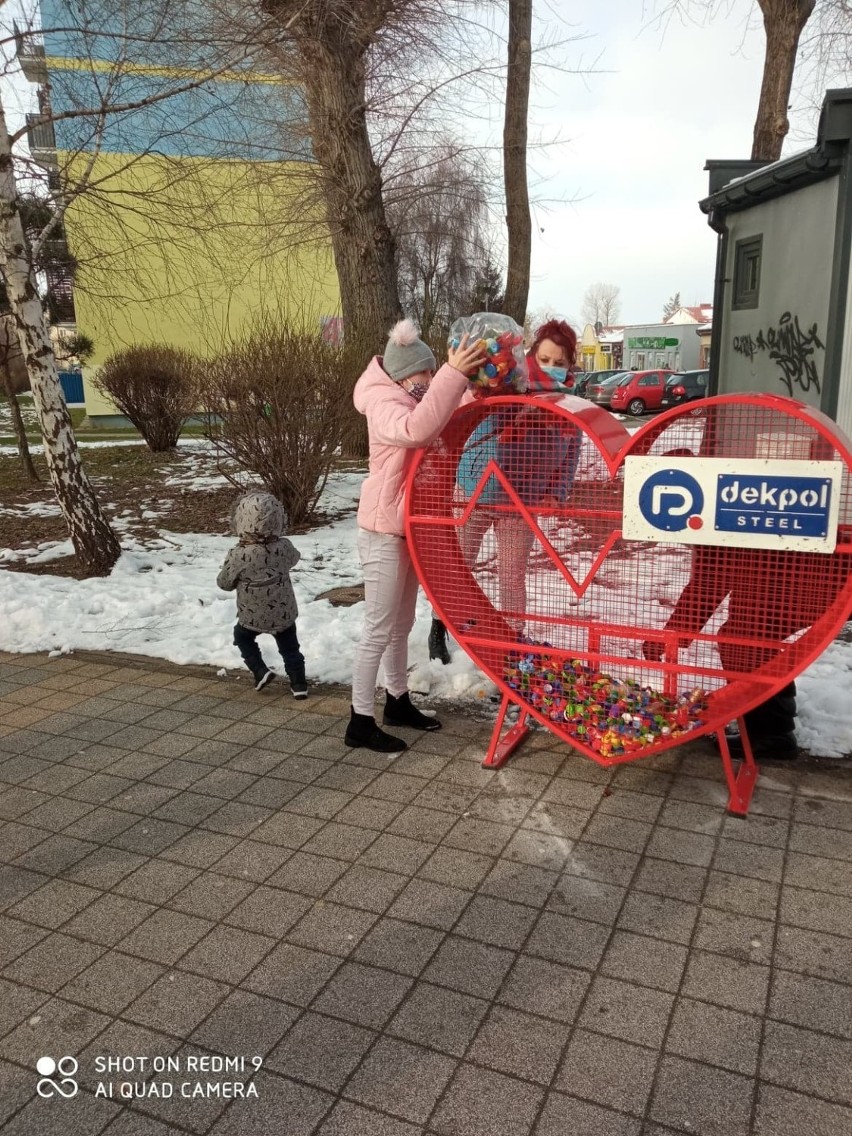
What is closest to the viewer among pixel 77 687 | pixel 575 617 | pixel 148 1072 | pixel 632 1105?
pixel 632 1105

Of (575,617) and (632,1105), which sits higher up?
(575,617)

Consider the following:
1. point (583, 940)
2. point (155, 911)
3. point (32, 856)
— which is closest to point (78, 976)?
point (155, 911)

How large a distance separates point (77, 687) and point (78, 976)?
2.54 meters

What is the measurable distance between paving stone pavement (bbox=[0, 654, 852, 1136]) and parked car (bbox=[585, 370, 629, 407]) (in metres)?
27.3

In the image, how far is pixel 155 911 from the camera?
2789 millimetres

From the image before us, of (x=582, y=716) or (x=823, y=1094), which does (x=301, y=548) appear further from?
(x=823, y=1094)

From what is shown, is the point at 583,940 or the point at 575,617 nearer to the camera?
the point at 583,940

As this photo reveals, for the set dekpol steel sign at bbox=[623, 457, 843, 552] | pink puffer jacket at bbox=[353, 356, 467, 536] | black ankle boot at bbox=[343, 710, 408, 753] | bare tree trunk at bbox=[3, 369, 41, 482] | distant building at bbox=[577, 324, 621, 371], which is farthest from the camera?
distant building at bbox=[577, 324, 621, 371]

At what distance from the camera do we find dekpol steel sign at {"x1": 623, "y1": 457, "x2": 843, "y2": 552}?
278cm

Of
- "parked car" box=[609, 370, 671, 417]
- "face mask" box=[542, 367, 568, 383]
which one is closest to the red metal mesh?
"face mask" box=[542, 367, 568, 383]

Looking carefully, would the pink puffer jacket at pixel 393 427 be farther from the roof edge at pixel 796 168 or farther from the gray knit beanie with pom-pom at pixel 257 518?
the roof edge at pixel 796 168

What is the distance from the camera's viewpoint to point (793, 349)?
7484 millimetres

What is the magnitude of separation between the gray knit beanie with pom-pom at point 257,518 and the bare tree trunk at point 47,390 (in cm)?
319

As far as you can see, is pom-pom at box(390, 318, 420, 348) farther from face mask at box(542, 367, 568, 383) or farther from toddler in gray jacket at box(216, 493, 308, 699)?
toddler in gray jacket at box(216, 493, 308, 699)
